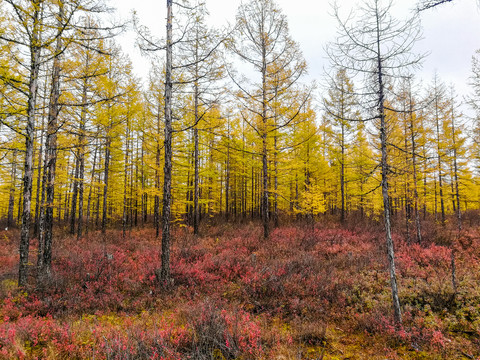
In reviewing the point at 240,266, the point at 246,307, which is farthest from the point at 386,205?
the point at 240,266

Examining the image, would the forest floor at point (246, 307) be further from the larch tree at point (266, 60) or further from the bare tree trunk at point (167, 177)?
the larch tree at point (266, 60)

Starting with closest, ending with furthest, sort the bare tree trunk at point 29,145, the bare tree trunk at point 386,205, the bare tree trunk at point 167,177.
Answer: the bare tree trunk at point 386,205
the bare tree trunk at point 29,145
the bare tree trunk at point 167,177

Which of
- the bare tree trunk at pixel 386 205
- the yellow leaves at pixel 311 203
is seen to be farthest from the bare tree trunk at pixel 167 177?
the yellow leaves at pixel 311 203

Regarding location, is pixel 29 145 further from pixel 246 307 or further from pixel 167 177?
pixel 246 307

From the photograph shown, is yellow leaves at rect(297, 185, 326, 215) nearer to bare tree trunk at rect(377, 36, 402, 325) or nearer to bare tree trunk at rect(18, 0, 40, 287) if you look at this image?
bare tree trunk at rect(377, 36, 402, 325)

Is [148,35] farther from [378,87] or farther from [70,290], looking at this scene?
[70,290]

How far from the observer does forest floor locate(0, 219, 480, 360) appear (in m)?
4.30

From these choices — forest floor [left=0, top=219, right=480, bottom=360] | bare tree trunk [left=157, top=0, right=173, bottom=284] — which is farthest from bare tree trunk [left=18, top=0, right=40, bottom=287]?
bare tree trunk [left=157, top=0, right=173, bottom=284]

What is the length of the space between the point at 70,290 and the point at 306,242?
1057 centimetres

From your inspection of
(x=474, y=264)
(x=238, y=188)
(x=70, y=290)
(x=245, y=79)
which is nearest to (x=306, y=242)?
(x=474, y=264)

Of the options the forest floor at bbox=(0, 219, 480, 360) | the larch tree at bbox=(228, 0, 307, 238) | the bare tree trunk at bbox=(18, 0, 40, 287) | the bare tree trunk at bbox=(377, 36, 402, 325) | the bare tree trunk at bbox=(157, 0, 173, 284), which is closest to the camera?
the forest floor at bbox=(0, 219, 480, 360)

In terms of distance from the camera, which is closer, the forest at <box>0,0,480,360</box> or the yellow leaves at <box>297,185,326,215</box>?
the forest at <box>0,0,480,360</box>

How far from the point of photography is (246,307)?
21.4 ft

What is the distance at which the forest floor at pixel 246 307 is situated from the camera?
4297 millimetres
